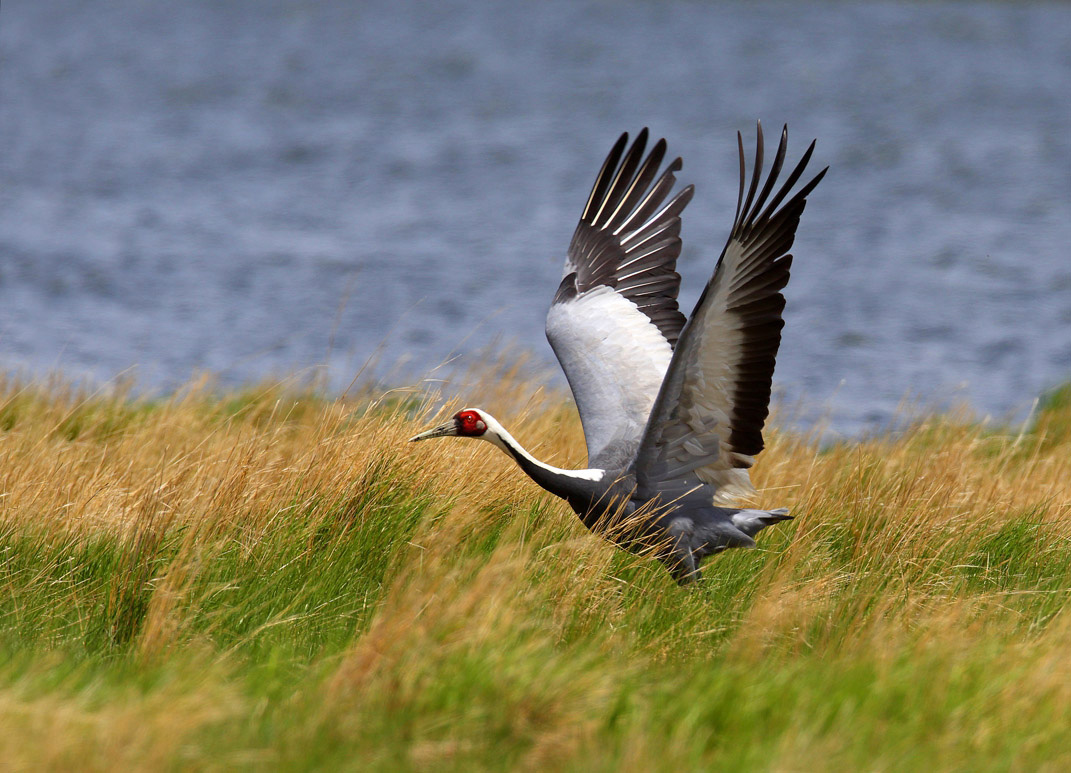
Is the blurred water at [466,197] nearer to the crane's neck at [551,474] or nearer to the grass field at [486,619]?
the grass field at [486,619]

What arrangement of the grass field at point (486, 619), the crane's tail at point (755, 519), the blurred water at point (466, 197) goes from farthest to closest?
the blurred water at point (466, 197), the crane's tail at point (755, 519), the grass field at point (486, 619)

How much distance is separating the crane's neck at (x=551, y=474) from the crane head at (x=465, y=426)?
34mm

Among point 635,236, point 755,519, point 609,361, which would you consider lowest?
point 755,519

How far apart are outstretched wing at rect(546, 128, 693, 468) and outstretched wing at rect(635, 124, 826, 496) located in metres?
0.43

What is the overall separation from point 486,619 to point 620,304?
285 centimetres

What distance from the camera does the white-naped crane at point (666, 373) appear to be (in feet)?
15.8

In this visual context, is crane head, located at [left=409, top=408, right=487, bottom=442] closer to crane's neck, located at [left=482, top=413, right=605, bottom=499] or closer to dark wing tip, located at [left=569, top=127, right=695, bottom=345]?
crane's neck, located at [left=482, top=413, right=605, bottom=499]

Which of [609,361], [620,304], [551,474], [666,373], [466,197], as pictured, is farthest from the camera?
[466,197]

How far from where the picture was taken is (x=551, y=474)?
516 centimetres

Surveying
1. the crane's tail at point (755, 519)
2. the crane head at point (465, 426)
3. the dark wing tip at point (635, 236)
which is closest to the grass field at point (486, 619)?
the crane's tail at point (755, 519)

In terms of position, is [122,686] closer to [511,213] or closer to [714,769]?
[714,769]

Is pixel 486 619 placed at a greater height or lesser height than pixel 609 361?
lesser

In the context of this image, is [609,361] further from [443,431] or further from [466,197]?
[466,197]

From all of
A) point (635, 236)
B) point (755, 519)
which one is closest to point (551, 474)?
point (755, 519)
